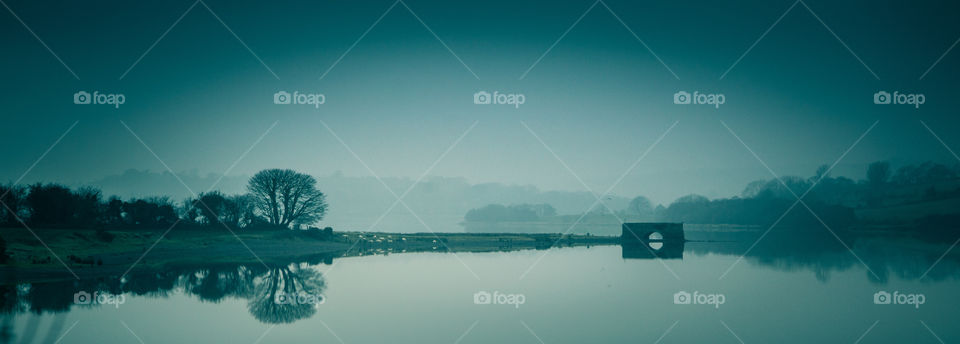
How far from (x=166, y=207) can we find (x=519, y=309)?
48.5m

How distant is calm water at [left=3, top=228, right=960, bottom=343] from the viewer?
72.2ft

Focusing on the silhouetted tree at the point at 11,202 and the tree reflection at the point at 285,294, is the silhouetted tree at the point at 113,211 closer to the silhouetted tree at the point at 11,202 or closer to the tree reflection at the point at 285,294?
the silhouetted tree at the point at 11,202

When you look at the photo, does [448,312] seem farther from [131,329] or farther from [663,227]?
[663,227]

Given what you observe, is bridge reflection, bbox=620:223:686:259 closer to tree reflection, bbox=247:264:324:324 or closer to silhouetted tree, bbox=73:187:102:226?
tree reflection, bbox=247:264:324:324

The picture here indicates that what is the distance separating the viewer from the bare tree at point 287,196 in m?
70.6

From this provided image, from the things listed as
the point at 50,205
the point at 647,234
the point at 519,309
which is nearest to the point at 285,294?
the point at 519,309

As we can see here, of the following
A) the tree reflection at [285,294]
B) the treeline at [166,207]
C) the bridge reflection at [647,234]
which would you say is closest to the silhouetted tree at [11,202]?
→ the treeline at [166,207]

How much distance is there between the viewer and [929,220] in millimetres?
120438

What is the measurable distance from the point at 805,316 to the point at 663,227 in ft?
183

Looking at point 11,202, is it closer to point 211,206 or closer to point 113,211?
point 113,211

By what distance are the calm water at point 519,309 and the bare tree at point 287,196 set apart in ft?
90.6

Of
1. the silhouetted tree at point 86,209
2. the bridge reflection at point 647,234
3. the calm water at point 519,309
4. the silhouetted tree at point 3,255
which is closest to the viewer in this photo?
the calm water at point 519,309

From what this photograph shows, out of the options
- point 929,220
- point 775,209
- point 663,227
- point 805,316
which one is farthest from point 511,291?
point 775,209

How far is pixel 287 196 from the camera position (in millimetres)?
71312
